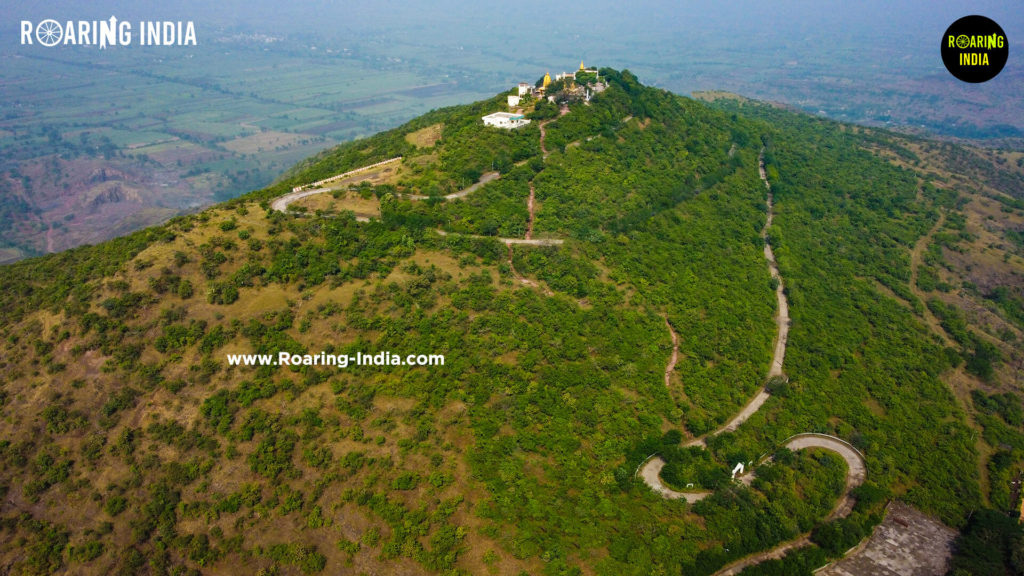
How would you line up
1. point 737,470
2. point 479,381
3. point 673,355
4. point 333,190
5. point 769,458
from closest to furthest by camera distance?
point 737,470 → point 479,381 → point 769,458 → point 673,355 → point 333,190

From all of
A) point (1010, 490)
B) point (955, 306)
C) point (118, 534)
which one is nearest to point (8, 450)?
point (118, 534)

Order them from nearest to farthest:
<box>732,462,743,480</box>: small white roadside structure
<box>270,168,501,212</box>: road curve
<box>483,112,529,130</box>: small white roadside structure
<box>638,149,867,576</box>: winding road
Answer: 1. <box>638,149,867,576</box>: winding road
2. <box>732,462,743,480</box>: small white roadside structure
3. <box>270,168,501,212</box>: road curve
4. <box>483,112,529,130</box>: small white roadside structure

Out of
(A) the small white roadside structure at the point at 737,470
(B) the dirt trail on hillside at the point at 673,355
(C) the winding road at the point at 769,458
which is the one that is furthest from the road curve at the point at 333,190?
(A) the small white roadside structure at the point at 737,470

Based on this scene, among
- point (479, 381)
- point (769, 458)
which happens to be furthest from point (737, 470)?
point (479, 381)

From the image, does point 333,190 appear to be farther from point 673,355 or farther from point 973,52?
point 973,52

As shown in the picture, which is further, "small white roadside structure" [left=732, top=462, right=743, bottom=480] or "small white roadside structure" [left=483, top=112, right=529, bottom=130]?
"small white roadside structure" [left=483, top=112, right=529, bottom=130]

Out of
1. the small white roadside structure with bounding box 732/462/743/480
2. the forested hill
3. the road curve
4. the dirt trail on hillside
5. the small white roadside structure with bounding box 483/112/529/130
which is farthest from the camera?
the small white roadside structure with bounding box 483/112/529/130

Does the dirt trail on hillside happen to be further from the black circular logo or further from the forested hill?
the black circular logo

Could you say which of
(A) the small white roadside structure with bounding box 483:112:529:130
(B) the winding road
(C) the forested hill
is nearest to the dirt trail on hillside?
(B) the winding road

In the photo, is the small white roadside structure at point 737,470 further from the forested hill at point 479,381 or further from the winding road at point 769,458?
the forested hill at point 479,381
